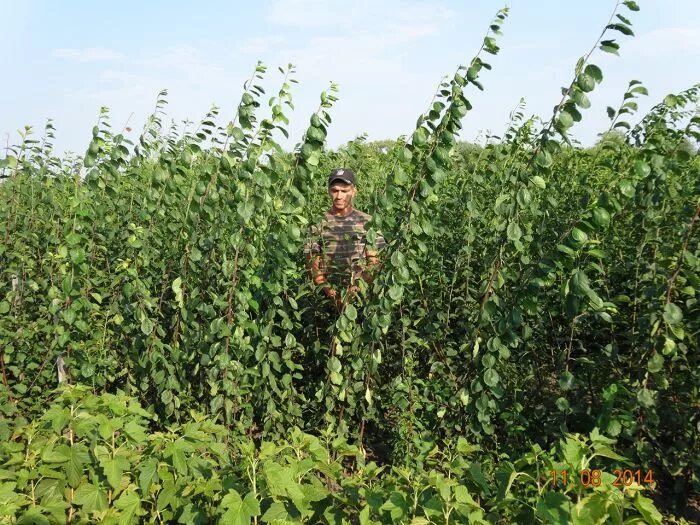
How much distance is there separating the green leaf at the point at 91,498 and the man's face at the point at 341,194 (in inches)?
108

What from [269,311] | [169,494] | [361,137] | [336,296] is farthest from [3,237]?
[361,137]

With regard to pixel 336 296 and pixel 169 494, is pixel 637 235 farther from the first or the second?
pixel 169 494

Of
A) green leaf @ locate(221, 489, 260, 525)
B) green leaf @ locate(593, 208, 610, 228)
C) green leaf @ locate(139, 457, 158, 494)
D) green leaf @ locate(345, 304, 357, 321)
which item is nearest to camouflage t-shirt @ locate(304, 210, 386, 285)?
green leaf @ locate(345, 304, 357, 321)

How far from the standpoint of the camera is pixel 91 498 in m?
1.80

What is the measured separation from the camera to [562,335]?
12.3 ft

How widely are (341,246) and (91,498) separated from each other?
2.48 m

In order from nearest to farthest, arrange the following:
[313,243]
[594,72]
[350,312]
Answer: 1. [594,72]
2. [350,312]
3. [313,243]

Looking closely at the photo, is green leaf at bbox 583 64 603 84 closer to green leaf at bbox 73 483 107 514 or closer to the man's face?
the man's face

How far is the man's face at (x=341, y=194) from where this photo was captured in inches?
160

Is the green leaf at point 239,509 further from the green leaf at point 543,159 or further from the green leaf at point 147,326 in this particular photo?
the green leaf at point 543,159

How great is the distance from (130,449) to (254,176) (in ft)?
4.84

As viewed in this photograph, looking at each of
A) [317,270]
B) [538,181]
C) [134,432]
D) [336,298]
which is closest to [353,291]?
[336,298]

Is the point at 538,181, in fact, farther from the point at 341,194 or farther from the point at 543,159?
the point at 341,194

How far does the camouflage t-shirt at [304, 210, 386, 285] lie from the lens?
3195 millimetres
